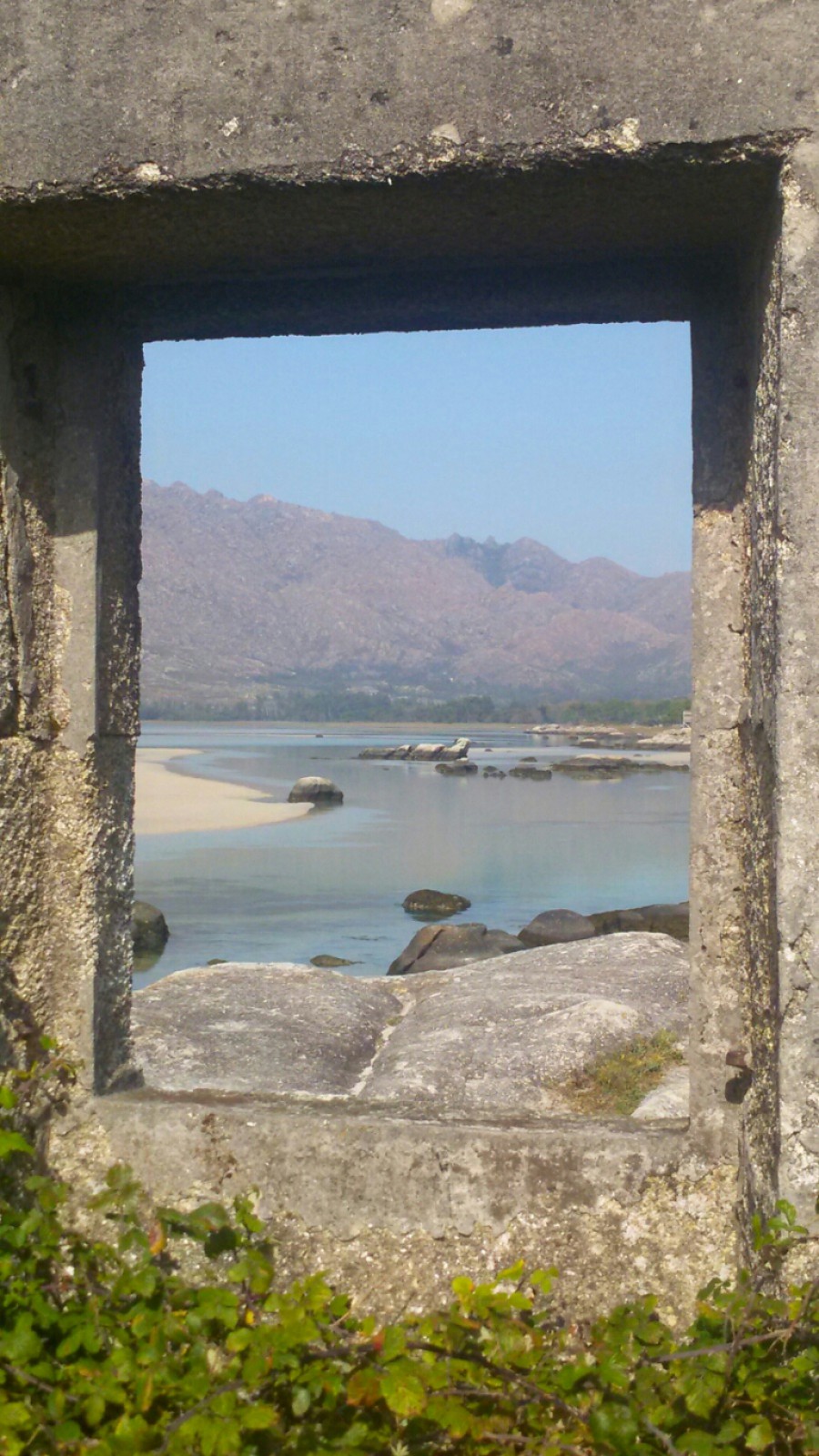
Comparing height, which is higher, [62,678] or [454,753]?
[62,678]

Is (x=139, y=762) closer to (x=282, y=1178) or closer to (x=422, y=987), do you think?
(x=422, y=987)

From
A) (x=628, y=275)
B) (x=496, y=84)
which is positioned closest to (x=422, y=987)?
(x=628, y=275)

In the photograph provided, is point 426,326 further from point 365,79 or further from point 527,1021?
point 527,1021

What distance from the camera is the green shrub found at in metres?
2.21

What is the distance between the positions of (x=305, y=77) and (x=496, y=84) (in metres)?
0.39

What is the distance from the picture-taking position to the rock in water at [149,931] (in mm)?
13523

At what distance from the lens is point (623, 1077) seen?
5715mm

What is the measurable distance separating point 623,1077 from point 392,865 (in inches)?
613

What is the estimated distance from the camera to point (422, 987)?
317 inches

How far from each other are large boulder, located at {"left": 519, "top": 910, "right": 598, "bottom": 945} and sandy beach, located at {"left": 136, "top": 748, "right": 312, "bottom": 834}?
11.0 meters

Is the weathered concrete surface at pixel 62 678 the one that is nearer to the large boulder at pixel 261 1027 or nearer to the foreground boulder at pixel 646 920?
the large boulder at pixel 261 1027

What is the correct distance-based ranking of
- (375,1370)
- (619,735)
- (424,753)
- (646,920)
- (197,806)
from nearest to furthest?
(375,1370), (646,920), (197,806), (424,753), (619,735)

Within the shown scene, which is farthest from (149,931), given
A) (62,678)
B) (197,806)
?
(197,806)

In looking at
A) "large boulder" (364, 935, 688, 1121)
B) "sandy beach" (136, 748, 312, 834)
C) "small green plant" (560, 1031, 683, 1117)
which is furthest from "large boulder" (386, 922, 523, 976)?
"sandy beach" (136, 748, 312, 834)
